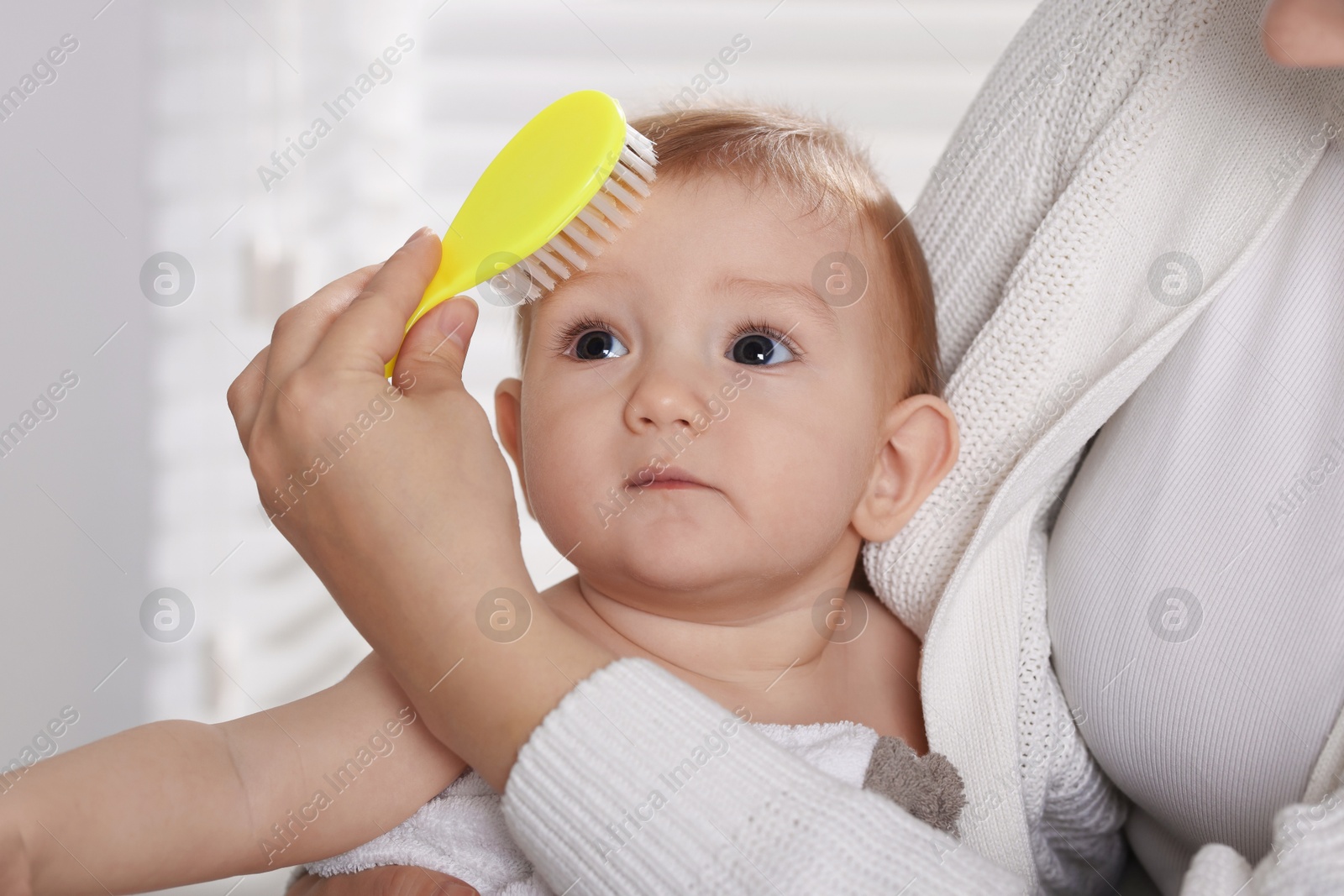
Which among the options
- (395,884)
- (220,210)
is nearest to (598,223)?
(395,884)

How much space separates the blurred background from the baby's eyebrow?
410 millimetres

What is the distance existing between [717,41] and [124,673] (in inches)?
50.0

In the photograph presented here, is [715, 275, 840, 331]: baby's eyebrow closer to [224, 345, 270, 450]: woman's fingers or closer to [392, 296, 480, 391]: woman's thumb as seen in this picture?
[392, 296, 480, 391]: woman's thumb

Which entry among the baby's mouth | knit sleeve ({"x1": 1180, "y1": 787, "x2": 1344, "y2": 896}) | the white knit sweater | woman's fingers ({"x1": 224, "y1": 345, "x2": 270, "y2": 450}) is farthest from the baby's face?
→ knit sleeve ({"x1": 1180, "y1": 787, "x2": 1344, "y2": 896})

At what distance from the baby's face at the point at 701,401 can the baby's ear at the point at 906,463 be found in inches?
1.3

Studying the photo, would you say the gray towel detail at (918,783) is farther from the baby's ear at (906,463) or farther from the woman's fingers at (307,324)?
the woman's fingers at (307,324)

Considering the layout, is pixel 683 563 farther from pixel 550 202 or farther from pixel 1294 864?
pixel 1294 864

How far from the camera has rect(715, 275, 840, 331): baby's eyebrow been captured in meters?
0.78

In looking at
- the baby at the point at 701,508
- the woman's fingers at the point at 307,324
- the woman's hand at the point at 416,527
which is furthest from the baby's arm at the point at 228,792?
the woman's fingers at the point at 307,324

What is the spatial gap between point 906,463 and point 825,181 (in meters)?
0.24

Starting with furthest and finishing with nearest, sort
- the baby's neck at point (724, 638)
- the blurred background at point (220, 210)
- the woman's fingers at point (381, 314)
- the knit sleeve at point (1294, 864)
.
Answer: the blurred background at point (220, 210)
the baby's neck at point (724, 638)
the woman's fingers at point (381, 314)
the knit sleeve at point (1294, 864)

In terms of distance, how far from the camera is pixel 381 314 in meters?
0.64

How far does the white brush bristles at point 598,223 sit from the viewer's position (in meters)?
0.77

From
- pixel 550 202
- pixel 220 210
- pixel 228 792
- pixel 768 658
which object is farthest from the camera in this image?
pixel 220 210
